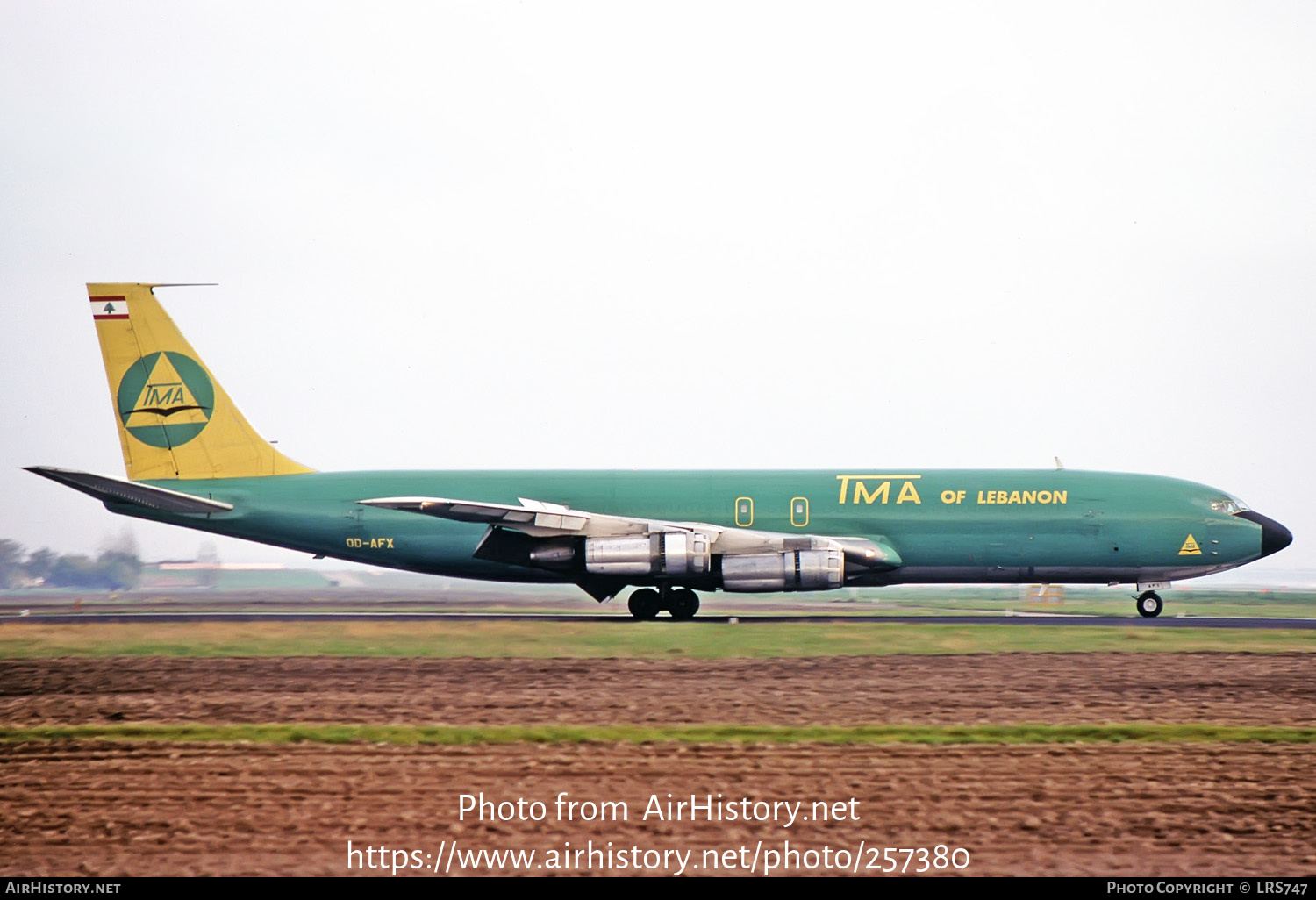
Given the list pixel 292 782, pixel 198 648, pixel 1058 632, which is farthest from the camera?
pixel 1058 632

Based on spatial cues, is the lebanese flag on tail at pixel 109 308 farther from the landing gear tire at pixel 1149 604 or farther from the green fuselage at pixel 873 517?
the landing gear tire at pixel 1149 604

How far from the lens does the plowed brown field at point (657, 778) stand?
8.98m

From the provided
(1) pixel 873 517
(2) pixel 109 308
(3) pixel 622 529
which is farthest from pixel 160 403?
(1) pixel 873 517

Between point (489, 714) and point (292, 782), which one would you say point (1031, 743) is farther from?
point (292, 782)

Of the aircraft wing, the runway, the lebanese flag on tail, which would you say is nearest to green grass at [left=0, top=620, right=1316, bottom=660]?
the runway

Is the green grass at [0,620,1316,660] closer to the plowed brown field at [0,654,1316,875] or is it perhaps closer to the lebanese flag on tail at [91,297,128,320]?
the plowed brown field at [0,654,1316,875]

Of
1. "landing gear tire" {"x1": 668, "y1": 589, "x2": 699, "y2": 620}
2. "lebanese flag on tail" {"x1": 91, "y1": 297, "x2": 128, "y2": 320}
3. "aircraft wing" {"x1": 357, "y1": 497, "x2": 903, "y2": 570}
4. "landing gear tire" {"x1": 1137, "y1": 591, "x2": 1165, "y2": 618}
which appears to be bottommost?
"landing gear tire" {"x1": 1137, "y1": 591, "x2": 1165, "y2": 618}

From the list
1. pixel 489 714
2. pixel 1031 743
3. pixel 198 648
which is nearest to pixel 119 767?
pixel 489 714

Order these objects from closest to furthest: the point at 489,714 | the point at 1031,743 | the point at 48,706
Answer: the point at 1031,743 → the point at 489,714 → the point at 48,706

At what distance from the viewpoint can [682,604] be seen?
31.9 m

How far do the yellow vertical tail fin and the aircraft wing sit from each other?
17.7ft

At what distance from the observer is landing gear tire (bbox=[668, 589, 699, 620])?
31859 millimetres
